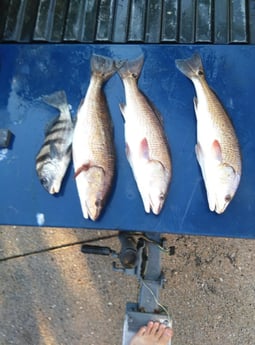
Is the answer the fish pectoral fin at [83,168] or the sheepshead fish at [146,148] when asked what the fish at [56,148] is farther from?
the sheepshead fish at [146,148]

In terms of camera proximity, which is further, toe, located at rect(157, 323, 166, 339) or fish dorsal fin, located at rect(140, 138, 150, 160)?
toe, located at rect(157, 323, 166, 339)

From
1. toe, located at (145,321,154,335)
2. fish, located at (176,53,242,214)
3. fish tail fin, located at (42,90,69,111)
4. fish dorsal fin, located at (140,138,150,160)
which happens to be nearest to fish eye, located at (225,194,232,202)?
fish, located at (176,53,242,214)

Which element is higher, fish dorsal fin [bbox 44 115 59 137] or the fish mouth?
fish dorsal fin [bbox 44 115 59 137]

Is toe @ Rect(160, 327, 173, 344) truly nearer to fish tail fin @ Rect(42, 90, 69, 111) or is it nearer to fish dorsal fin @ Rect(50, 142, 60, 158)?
fish dorsal fin @ Rect(50, 142, 60, 158)

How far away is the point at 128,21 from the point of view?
2016 millimetres

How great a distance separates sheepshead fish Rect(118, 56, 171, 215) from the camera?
1.69 m

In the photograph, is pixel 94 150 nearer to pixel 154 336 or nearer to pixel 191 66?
pixel 191 66

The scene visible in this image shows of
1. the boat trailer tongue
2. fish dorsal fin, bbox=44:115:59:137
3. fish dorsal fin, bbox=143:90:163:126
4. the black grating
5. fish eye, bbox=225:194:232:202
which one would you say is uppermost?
the black grating

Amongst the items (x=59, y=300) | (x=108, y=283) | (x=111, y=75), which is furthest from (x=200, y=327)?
(x=111, y=75)

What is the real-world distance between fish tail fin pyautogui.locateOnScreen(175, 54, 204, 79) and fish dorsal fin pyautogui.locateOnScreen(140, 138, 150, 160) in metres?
0.34

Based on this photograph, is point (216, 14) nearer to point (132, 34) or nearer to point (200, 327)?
point (132, 34)

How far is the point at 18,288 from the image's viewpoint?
2.42 m

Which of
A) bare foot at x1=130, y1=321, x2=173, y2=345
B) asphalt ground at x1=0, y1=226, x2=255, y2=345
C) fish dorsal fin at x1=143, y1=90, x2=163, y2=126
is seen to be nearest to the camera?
fish dorsal fin at x1=143, y1=90, x2=163, y2=126

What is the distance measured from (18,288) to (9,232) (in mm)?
293
